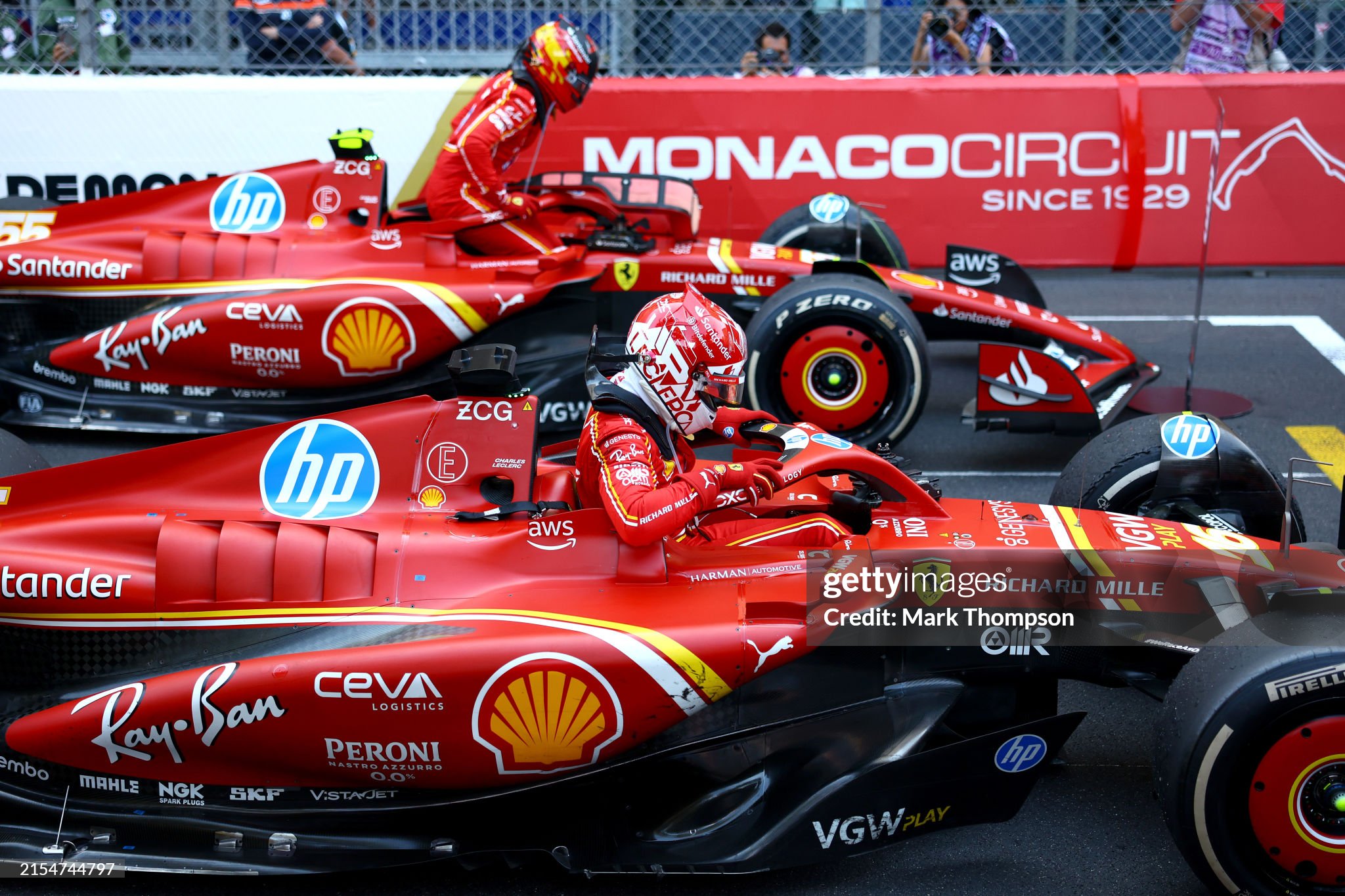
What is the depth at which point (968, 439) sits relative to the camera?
718 cm

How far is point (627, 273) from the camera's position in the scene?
6785 mm

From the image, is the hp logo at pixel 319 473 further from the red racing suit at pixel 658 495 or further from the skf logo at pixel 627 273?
the skf logo at pixel 627 273

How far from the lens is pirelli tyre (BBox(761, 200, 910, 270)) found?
793 centimetres

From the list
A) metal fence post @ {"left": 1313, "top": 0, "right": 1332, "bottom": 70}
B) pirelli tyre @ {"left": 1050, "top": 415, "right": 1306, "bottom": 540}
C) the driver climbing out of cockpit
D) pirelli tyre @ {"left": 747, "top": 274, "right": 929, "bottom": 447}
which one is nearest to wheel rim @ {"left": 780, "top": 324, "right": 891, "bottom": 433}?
pirelli tyre @ {"left": 747, "top": 274, "right": 929, "bottom": 447}

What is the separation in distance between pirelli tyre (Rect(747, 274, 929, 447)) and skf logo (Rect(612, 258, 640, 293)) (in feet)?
2.13

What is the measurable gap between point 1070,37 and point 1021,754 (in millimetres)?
6665

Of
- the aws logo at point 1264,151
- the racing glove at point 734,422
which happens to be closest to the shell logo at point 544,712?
the racing glove at point 734,422

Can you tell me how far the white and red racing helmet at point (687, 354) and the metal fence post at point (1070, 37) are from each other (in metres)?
5.89

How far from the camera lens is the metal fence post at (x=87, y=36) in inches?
355

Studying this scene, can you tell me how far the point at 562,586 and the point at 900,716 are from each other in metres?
1.03

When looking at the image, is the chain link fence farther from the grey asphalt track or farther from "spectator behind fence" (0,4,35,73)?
the grey asphalt track

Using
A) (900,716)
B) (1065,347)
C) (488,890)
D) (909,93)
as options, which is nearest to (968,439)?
(1065,347)

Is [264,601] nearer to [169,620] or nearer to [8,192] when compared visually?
[169,620]

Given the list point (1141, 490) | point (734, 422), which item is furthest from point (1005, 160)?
point (734, 422)
